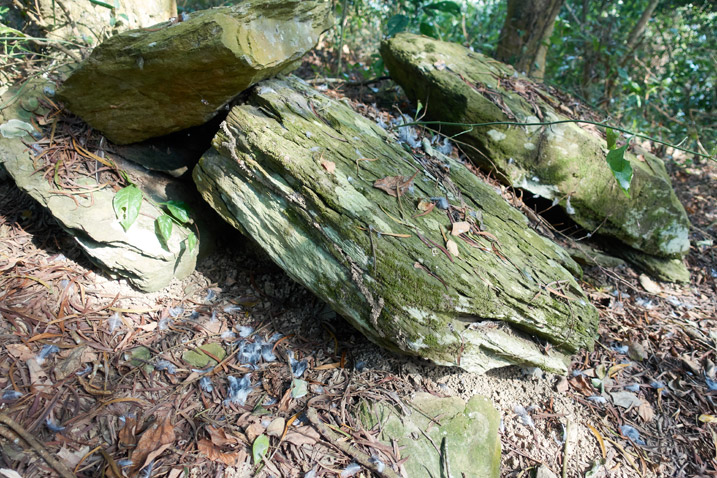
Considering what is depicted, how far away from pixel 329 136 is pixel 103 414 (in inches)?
87.2

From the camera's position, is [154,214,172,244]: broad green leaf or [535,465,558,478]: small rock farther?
[154,214,172,244]: broad green leaf

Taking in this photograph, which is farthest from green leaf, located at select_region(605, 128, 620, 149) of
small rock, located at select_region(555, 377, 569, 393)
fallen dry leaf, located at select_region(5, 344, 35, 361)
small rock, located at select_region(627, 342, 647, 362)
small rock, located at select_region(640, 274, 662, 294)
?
fallen dry leaf, located at select_region(5, 344, 35, 361)

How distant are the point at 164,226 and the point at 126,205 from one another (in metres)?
0.30

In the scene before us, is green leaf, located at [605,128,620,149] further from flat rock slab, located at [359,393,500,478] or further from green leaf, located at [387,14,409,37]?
green leaf, located at [387,14,409,37]

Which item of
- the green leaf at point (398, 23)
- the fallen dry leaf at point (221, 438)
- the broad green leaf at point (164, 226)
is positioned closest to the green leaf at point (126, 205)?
the broad green leaf at point (164, 226)

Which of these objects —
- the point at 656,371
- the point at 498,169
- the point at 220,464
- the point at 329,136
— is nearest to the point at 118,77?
the point at 329,136

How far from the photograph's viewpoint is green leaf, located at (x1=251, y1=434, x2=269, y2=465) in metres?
2.03

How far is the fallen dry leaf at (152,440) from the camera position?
1.96 m

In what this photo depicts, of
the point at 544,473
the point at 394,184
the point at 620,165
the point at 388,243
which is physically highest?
the point at 620,165

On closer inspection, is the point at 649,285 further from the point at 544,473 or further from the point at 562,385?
the point at 544,473

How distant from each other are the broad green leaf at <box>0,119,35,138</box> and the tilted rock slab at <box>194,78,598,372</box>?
1.35 meters

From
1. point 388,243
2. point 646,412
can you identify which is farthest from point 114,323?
point 646,412

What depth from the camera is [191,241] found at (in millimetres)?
2941

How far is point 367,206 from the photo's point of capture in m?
2.48
